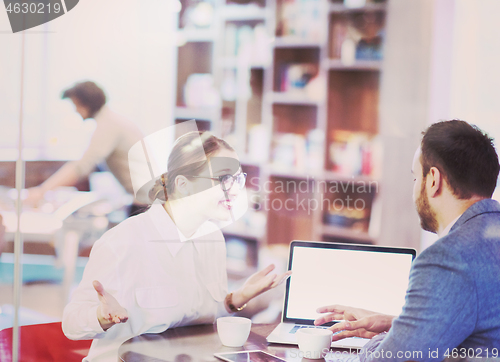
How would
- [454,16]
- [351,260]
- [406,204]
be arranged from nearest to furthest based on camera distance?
[351,260] < [454,16] < [406,204]

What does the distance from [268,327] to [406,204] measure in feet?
5.59

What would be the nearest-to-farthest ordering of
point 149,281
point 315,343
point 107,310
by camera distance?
point 315,343
point 107,310
point 149,281

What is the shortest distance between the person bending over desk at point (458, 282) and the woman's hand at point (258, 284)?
0.35 metres

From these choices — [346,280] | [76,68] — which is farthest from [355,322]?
[76,68]

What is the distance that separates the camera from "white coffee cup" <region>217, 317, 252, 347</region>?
50.2 inches

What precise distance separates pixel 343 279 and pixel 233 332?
1.23 feet

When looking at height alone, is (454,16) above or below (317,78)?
above

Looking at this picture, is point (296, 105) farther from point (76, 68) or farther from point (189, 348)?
point (189, 348)

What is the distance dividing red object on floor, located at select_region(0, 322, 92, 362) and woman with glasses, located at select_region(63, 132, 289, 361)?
158mm

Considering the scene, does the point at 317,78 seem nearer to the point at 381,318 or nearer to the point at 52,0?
the point at 52,0

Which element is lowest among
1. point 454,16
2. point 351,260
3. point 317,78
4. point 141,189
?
point 351,260

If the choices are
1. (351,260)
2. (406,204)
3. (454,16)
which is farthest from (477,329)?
(454,16)

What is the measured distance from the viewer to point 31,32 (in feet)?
6.29

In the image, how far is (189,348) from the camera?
4.23ft
